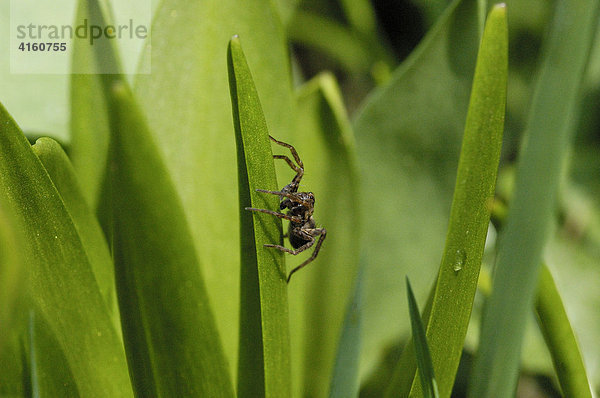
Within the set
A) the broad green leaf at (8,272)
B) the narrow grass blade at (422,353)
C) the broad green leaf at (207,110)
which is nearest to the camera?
the broad green leaf at (8,272)

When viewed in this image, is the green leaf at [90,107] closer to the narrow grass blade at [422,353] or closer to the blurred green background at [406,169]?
the blurred green background at [406,169]

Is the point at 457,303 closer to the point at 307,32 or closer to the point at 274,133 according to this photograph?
the point at 274,133

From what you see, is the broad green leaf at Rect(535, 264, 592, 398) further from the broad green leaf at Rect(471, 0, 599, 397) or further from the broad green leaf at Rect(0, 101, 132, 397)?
the broad green leaf at Rect(0, 101, 132, 397)

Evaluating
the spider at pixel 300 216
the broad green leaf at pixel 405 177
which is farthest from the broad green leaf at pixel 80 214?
the broad green leaf at pixel 405 177

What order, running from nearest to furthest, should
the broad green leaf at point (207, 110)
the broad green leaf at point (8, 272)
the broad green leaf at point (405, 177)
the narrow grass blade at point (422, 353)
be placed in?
the broad green leaf at point (8, 272) < the narrow grass blade at point (422, 353) < the broad green leaf at point (207, 110) < the broad green leaf at point (405, 177)

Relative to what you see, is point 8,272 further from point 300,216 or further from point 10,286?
point 300,216

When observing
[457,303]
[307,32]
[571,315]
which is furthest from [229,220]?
[307,32]
